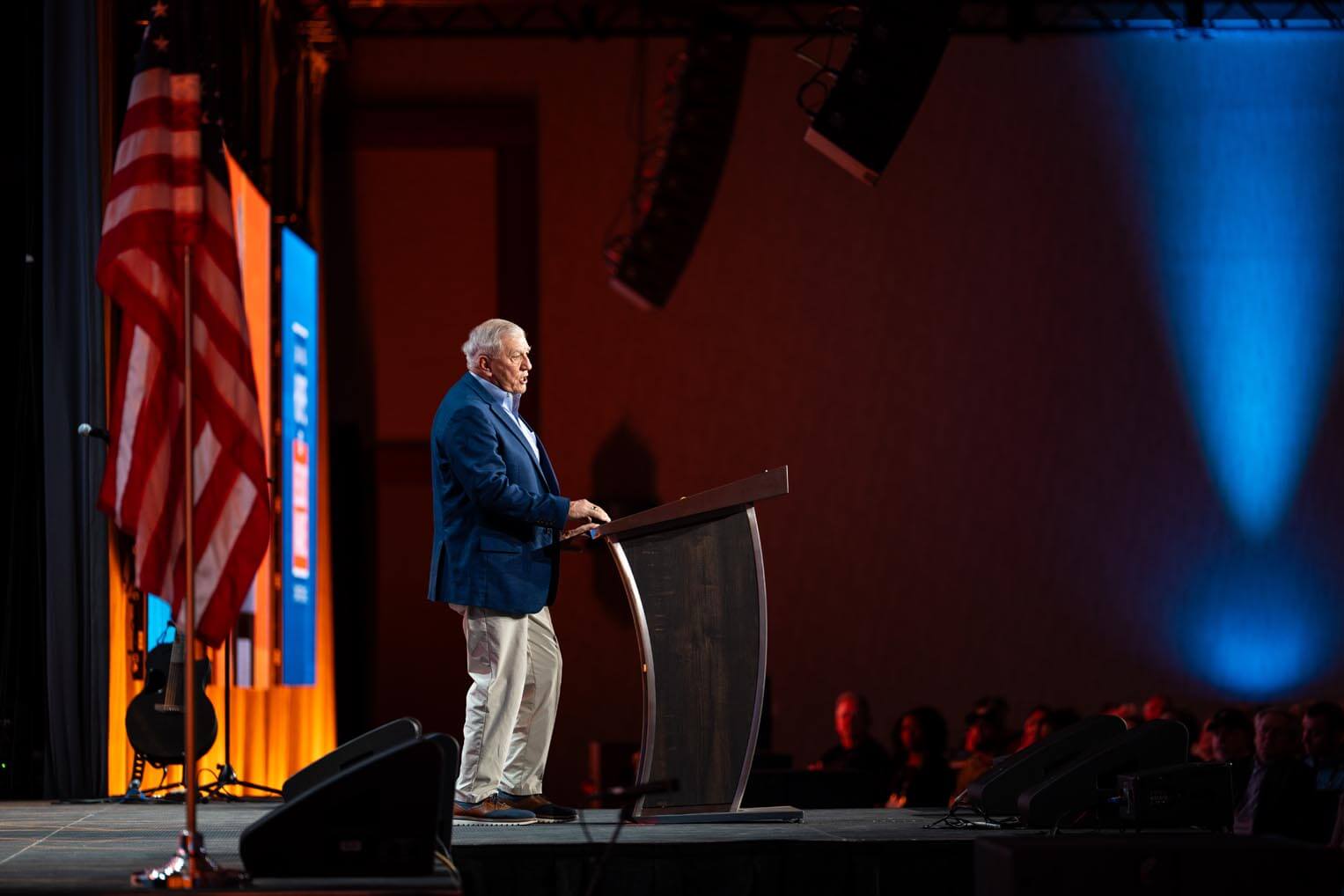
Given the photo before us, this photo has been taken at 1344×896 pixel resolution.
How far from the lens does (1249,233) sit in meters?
10.7

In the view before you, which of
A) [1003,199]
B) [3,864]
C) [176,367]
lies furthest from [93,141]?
[1003,199]

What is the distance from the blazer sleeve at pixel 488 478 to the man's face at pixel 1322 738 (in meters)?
3.92

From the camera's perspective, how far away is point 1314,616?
10.4m

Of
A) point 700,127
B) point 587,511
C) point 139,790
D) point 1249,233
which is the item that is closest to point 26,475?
point 139,790

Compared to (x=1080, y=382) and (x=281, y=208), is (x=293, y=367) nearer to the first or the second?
(x=281, y=208)

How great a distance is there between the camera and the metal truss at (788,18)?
10461 millimetres

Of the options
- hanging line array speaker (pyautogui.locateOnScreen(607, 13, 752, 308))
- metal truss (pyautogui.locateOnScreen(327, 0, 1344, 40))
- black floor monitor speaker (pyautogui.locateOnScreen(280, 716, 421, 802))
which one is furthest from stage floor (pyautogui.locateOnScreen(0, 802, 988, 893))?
metal truss (pyautogui.locateOnScreen(327, 0, 1344, 40))

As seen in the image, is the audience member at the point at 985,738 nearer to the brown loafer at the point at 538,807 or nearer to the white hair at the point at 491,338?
the brown loafer at the point at 538,807

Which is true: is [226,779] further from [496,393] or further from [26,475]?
[496,393]

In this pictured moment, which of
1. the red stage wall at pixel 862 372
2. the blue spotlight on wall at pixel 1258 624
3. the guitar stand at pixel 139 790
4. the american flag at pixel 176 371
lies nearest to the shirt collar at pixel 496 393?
the american flag at pixel 176 371

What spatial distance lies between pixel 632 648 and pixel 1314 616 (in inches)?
171

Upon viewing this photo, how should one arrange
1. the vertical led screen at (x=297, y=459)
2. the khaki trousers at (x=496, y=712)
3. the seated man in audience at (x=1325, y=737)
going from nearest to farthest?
the khaki trousers at (x=496, y=712)
the seated man in audience at (x=1325, y=737)
the vertical led screen at (x=297, y=459)

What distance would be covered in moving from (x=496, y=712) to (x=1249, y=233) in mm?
7980

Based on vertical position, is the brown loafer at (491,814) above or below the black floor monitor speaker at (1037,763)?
below
